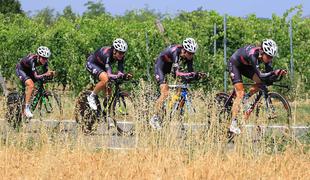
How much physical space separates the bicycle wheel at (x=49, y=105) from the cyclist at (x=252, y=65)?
11.9ft

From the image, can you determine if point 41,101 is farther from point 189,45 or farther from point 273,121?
point 273,121

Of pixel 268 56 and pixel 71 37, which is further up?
pixel 71 37

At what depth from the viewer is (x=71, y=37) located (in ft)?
71.1

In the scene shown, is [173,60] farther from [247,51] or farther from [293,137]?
[293,137]

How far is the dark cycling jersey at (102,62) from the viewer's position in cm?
1357

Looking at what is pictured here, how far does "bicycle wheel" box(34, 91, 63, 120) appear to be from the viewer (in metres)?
14.3

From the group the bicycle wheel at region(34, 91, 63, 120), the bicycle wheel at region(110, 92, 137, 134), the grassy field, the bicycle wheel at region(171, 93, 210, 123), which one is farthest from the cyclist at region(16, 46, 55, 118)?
the grassy field

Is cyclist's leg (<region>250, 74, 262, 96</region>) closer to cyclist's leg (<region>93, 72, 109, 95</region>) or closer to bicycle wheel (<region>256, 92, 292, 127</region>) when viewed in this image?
bicycle wheel (<region>256, 92, 292, 127</region>)

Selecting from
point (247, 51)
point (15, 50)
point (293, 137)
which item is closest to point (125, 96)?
point (247, 51)

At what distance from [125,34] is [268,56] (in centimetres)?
988

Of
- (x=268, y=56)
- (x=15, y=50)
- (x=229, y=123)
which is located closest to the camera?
(x=229, y=123)

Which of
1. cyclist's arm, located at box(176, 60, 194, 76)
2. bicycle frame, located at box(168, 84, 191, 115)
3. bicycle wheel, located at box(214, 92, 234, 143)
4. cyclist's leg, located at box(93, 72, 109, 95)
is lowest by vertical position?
bicycle wheel, located at box(214, 92, 234, 143)

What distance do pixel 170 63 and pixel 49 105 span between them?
106 inches

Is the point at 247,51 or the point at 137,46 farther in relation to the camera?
the point at 137,46
